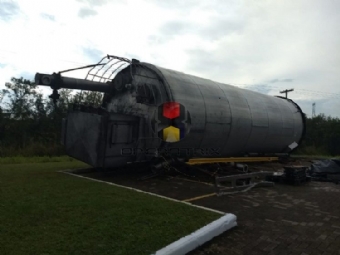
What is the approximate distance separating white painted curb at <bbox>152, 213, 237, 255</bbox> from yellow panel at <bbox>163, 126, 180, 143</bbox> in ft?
17.1

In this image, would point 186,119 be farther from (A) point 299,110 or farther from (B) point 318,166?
(A) point 299,110

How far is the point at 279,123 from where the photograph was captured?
1523cm

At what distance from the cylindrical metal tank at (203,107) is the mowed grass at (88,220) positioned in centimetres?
420

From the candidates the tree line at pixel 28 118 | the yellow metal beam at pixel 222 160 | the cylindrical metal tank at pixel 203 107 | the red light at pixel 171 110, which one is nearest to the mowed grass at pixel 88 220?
the red light at pixel 171 110

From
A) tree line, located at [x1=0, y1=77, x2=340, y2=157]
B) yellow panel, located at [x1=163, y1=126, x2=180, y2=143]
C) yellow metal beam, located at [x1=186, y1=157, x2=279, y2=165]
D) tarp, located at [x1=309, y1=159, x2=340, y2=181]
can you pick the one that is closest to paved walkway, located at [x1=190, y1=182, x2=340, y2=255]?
tarp, located at [x1=309, y1=159, x2=340, y2=181]

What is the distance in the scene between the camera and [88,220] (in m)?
5.02

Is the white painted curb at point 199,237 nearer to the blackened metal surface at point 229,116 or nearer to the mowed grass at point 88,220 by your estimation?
the mowed grass at point 88,220

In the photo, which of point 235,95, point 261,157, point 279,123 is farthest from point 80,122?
point 279,123

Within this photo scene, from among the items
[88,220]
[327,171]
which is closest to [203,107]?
[327,171]

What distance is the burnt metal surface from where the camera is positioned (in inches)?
385

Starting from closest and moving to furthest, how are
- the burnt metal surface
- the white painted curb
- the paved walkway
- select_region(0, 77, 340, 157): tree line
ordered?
the white painted curb < the paved walkway < the burnt metal surface < select_region(0, 77, 340, 157): tree line

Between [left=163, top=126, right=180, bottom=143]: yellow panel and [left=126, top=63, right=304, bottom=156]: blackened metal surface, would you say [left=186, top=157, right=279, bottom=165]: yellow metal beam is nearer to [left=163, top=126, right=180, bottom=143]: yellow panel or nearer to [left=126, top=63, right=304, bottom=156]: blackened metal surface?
[left=126, top=63, right=304, bottom=156]: blackened metal surface

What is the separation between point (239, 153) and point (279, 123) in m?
3.52

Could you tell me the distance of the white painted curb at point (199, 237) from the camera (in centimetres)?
397
